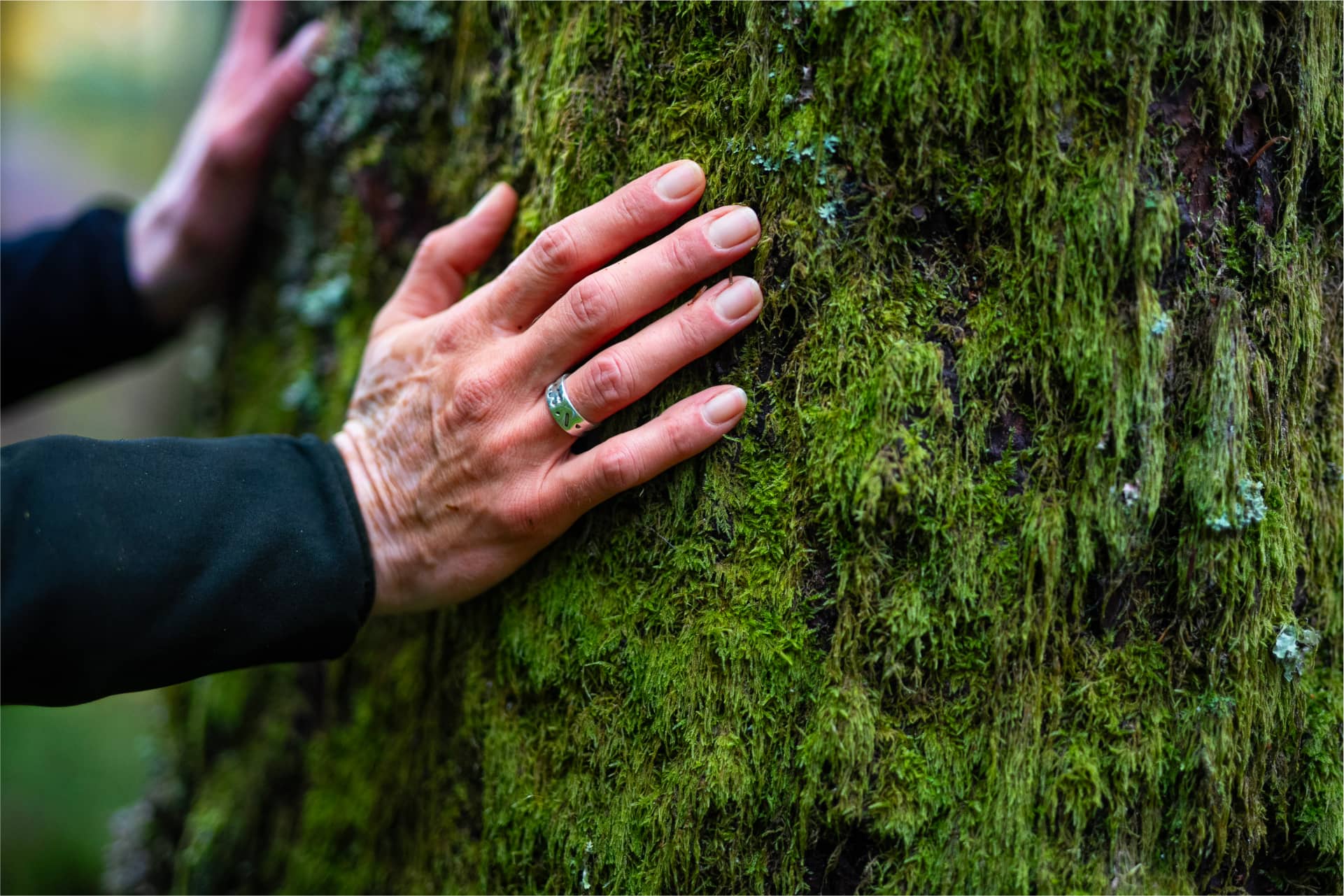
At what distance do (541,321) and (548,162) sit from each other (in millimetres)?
448

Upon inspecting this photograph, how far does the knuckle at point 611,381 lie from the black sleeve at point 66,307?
2.61 metres

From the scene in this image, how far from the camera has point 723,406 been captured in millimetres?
1542

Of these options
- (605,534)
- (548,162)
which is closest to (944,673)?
(605,534)

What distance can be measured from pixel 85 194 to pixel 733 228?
11.6 meters

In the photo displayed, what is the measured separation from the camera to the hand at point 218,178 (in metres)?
2.94

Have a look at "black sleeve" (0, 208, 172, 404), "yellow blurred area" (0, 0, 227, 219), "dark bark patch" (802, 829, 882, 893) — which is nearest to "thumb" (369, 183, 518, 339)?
"dark bark patch" (802, 829, 882, 893)

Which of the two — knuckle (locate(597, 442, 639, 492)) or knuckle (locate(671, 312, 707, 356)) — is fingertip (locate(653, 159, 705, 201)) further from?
knuckle (locate(597, 442, 639, 492))

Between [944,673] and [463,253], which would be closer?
[944,673]

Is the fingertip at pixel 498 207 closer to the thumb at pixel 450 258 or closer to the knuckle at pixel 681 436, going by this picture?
the thumb at pixel 450 258

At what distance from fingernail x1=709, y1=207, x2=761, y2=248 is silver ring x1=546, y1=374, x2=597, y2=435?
1.50 ft

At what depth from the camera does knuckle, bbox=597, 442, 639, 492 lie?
5.13 ft

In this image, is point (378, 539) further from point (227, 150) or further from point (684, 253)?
point (227, 150)

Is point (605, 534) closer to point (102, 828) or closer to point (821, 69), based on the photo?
point (821, 69)

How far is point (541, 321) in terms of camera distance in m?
1.64
